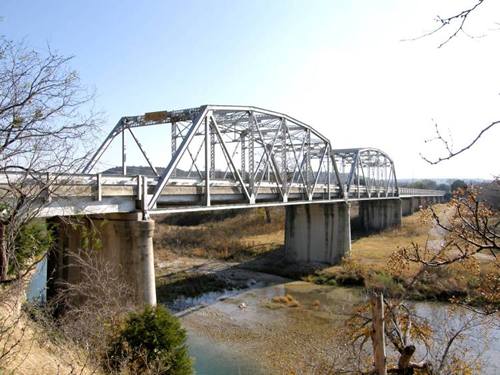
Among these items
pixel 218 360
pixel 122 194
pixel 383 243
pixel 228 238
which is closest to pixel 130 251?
pixel 122 194

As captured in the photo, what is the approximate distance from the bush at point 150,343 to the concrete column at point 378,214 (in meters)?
53.9

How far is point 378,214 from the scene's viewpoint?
62375mm

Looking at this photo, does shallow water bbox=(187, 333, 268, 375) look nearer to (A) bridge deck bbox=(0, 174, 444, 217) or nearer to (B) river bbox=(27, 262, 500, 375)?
(B) river bbox=(27, 262, 500, 375)

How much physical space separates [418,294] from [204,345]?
15.7m

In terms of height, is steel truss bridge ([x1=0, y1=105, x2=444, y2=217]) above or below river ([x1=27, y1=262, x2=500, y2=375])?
above

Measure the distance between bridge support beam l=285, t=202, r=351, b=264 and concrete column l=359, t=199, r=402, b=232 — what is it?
911 inches

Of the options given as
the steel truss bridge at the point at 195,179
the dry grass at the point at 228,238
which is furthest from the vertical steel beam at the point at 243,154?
the dry grass at the point at 228,238

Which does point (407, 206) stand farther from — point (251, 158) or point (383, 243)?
point (251, 158)

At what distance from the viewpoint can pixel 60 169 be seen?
680cm

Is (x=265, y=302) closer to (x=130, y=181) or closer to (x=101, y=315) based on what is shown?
(x=130, y=181)

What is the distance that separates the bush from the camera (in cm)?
1046

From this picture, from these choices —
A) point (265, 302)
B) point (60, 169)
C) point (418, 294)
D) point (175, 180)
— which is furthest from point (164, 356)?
point (418, 294)

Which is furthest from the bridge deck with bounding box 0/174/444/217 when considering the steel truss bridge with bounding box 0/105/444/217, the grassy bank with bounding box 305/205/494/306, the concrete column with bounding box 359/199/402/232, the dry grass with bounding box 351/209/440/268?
the concrete column with bounding box 359/199/402/232

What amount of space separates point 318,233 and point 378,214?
85.4ft
